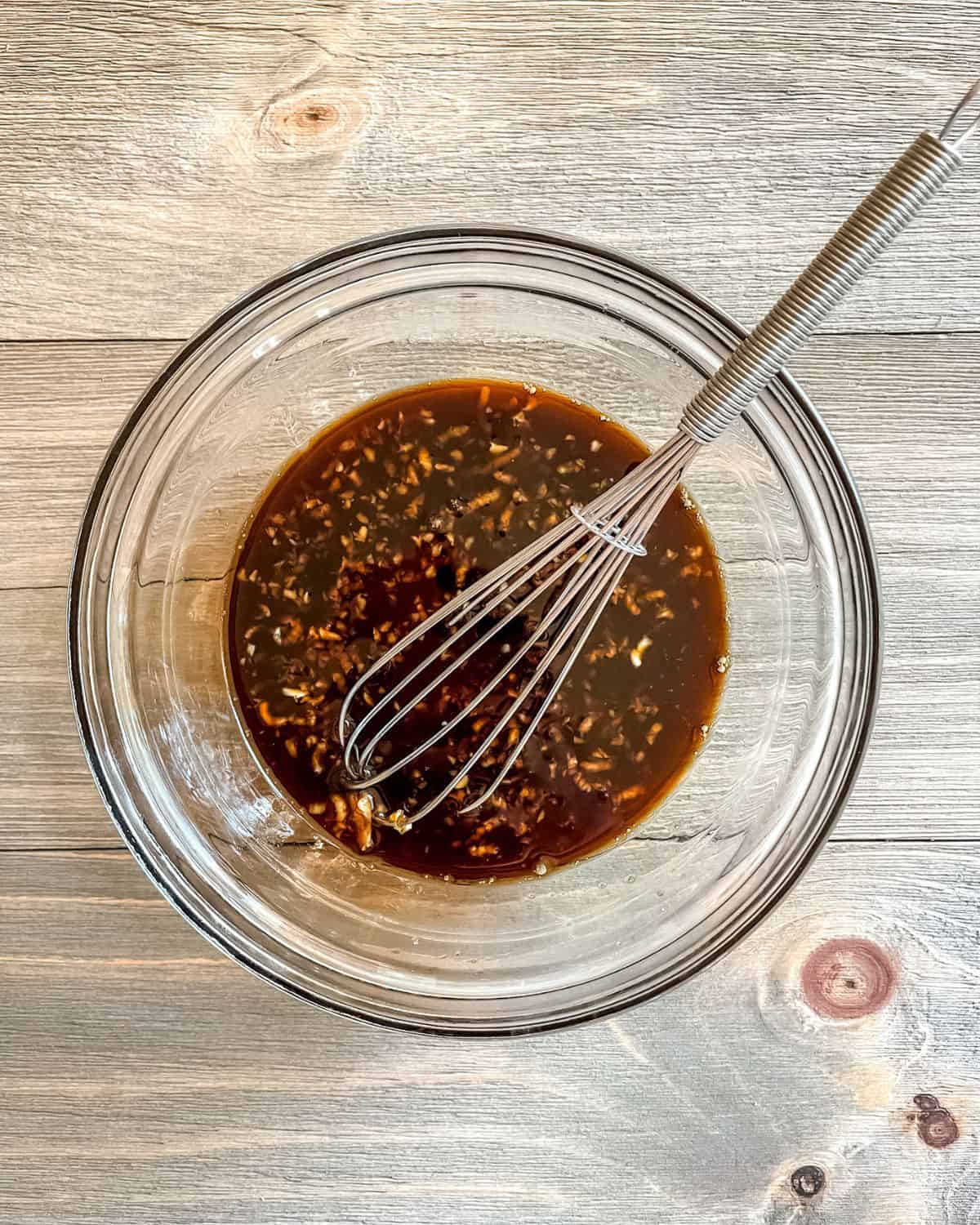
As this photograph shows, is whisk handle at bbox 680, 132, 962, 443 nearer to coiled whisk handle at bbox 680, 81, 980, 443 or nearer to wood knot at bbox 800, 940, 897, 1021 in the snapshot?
coiled whisk handle at bbox 680, 81, 980, 443

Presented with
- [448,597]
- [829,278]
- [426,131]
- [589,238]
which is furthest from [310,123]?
[829,278]

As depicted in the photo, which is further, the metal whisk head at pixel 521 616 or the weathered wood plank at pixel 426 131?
the weathered wood plank at pixel 426 131

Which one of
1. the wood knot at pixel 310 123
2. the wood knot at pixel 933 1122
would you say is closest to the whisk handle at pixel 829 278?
the wood knot at pixel 310 123

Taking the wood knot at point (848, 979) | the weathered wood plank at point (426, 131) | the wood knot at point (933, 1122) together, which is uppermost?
the weathered wood plank at point (426, 131)

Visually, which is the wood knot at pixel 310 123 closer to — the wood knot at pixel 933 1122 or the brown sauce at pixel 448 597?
the brown sauce at pixel 448 597

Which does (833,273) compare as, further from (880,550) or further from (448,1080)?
(448,1080)
